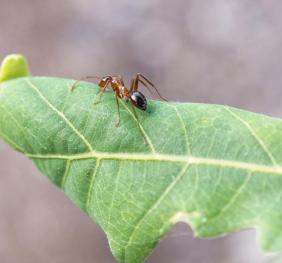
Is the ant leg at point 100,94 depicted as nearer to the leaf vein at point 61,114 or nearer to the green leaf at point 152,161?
the green leaf at point 152,161

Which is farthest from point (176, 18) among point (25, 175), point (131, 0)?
point (25, 175)

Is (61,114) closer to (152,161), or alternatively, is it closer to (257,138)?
(152,161)

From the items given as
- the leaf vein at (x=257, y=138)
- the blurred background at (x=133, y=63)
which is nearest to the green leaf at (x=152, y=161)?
the leaf vein at (x=257, y=138)

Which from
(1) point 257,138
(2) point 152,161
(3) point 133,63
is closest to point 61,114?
(2) point 152,161

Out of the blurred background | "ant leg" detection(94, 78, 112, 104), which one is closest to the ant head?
"ant leg" detection(94, 78, 112, 104)

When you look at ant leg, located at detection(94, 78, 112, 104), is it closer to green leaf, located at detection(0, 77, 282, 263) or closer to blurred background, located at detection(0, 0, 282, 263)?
green leaf, located at detection(0, 77, 282, 263)
